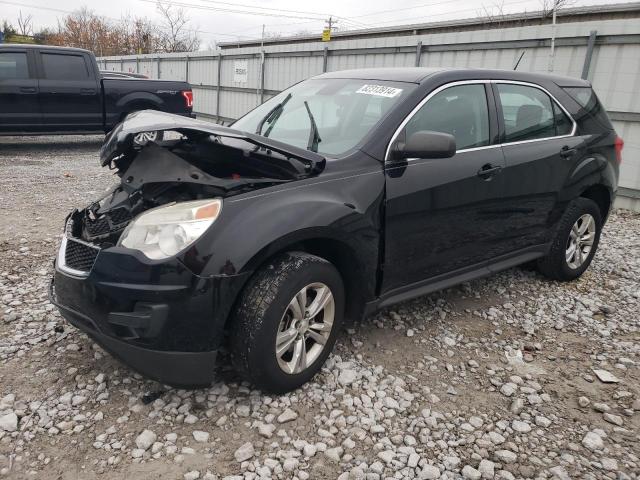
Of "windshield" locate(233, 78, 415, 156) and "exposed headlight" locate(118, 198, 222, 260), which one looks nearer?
"exposed headlight" locate(118, 198, 222, 260)

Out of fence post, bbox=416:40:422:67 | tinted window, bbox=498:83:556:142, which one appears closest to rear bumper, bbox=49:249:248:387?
tinted window, bbox=498:83:556:142

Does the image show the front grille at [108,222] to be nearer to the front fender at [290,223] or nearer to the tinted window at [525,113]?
the front fender at [290,223]

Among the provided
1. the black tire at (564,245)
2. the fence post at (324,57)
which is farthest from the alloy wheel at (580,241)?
the fence post at (324,57)

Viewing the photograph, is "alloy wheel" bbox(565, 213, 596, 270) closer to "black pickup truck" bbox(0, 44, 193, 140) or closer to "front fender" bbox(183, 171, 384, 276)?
"front fender" bbox(183, 171, 384, 276)

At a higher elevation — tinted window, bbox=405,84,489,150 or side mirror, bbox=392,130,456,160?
tinted window, bbox=405,84,489,150

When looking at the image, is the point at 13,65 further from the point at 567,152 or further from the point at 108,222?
the point at 567,152

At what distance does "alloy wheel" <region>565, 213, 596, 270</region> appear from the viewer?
429cm

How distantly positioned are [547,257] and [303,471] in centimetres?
297

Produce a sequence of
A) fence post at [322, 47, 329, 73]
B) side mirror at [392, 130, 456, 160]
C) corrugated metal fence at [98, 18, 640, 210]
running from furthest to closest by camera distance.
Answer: fence post at [322, 47, 329, 73], corrugated metal fence at [98, 18, 640, 210], side mirror at [392, 130, 456, 160]

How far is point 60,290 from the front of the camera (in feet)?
8.27

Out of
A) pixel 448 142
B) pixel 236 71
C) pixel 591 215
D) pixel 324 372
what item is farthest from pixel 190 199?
pixel 236 71

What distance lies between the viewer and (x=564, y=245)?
13.7 ft

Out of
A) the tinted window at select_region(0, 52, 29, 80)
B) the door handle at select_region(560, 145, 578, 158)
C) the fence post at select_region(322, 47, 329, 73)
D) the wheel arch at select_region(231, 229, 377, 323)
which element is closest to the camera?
the wheel arch at select_region(231, 229, 377, 323)

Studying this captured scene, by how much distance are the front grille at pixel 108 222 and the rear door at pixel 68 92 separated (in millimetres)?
8042
